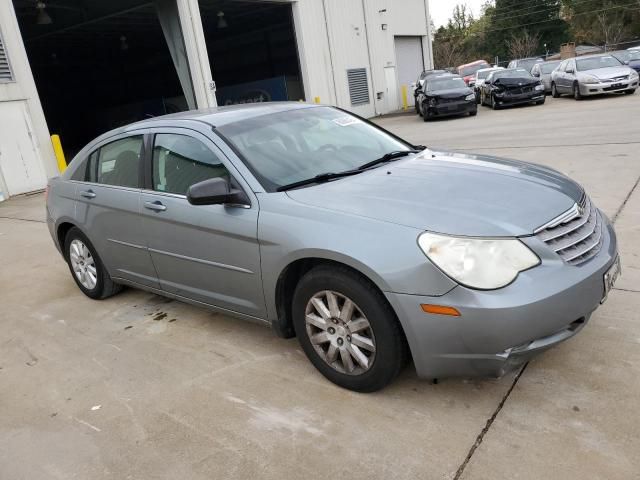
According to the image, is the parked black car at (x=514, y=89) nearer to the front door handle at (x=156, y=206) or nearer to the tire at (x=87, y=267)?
the tire at (x=87, y=267)

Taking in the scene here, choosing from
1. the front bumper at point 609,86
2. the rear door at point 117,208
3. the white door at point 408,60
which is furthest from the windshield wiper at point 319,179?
the white door at point 408,60

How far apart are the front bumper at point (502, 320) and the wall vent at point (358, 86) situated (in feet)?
71.7

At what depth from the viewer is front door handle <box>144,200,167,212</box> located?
3.86 m

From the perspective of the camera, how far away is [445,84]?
18484 millimetres

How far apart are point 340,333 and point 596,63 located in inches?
728

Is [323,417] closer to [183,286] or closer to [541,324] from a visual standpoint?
[541,324]

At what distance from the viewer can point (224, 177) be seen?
11.5 feet

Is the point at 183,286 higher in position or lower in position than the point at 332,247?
lower

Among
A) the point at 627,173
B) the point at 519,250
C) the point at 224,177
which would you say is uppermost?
the point at 224,177

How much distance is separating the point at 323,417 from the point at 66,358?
6.84ft

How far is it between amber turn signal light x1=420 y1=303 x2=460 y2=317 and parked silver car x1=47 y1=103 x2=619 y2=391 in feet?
0.04

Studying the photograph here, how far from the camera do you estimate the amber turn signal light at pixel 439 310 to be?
2.55 meters

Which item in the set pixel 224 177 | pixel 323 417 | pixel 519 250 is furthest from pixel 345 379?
pixel 224 177

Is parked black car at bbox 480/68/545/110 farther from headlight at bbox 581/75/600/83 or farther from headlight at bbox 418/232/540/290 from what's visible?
headlight at bbox 418/232/540/290
